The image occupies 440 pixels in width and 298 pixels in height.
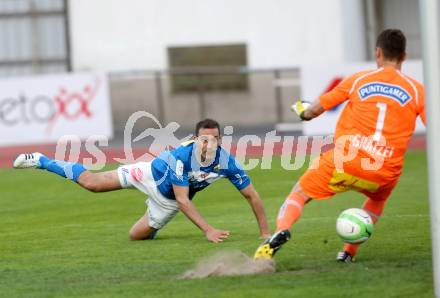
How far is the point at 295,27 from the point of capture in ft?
102

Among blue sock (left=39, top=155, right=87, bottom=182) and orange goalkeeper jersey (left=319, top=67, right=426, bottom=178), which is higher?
orange goalkeeper jersey (left=319, top=67, right=426, bottom=178)

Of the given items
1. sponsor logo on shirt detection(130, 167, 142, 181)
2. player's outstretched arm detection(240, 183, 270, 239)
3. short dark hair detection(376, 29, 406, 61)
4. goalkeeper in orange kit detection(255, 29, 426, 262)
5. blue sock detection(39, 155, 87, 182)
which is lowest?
player's outstretched arm detection(240, 183, 270, 239)

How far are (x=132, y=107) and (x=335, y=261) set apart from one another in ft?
63.8

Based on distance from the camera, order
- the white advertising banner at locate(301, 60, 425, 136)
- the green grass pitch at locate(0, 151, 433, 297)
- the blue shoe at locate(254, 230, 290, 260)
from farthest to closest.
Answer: the white advertising banner at locate(301, 60, 425, 136) → the blue shoe at locate(254, 230, 290, 260) → the green grass pitch at locate(0, 151, 433, 297)

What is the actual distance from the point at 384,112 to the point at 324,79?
15265 mm

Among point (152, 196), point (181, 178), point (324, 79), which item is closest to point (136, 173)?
point (152, 196)

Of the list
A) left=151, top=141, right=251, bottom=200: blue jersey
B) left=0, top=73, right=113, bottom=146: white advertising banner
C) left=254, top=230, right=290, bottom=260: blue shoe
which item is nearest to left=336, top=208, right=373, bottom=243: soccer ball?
left=254, top=230, right=290, bottom=260: blue shoe

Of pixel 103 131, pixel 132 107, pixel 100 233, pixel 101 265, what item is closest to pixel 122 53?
pixel 132 107

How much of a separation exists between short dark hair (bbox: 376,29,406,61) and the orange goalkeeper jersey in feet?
0.39

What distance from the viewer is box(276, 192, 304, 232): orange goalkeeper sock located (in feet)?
30.3

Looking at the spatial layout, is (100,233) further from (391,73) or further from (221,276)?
(391,73)

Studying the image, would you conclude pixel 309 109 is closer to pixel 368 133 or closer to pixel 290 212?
pixel 368 133

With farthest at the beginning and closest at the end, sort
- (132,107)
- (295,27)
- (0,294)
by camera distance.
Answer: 1. (295,27)
2. (132,107)
3. (0,294)

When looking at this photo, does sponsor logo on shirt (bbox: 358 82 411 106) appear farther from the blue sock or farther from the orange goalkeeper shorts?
the blue sock
